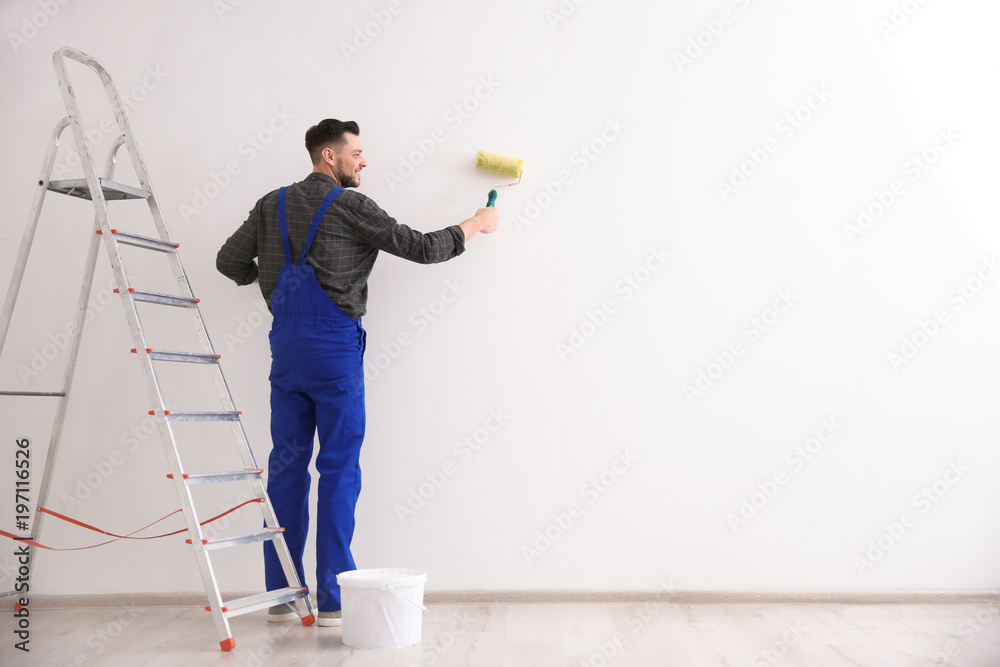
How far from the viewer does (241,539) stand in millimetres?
2205

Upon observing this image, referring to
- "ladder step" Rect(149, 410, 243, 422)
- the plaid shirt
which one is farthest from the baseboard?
the plaid shirt

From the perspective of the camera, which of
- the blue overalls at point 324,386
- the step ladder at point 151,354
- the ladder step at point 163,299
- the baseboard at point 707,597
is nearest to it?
the step ladder at point 151,354

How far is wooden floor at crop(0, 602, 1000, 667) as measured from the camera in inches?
80.6

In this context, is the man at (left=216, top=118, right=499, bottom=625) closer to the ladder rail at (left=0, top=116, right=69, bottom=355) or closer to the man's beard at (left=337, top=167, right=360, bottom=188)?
the man's beard at (left=337, top=167, right=360, bottom=188)

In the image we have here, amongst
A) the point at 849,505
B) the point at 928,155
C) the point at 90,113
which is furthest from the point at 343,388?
the point at 928,155

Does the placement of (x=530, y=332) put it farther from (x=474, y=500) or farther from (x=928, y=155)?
(x=928, y=155)

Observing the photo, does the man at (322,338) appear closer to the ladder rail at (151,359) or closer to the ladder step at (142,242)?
the ladder rail at (151,359)

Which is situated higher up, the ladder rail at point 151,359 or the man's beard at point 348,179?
the man's beard at point 348,179

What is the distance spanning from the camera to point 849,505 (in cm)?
274

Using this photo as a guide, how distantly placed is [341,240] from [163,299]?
1.84ft

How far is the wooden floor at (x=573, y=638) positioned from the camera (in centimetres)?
205

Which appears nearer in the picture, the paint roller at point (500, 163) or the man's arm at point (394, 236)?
the man's arm at point (394, 236)

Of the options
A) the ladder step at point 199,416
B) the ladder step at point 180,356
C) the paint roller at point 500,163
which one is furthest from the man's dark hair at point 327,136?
the ladder step at point 199,416

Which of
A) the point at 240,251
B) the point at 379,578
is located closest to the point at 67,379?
the point at 240,251
